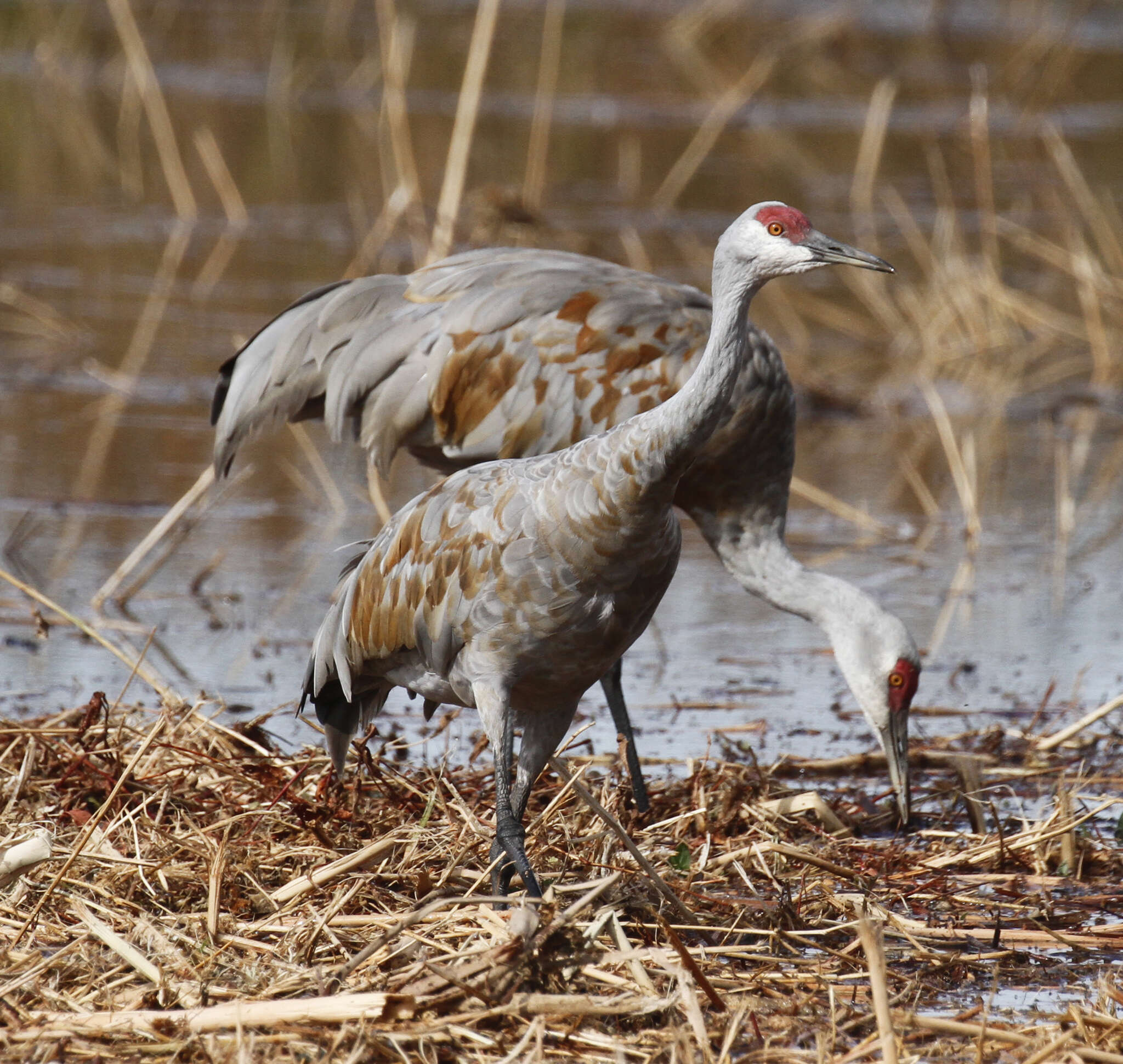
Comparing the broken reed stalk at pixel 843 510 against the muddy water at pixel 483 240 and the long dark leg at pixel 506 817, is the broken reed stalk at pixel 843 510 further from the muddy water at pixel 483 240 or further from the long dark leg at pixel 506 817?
the long dark leg at pixel 506 817

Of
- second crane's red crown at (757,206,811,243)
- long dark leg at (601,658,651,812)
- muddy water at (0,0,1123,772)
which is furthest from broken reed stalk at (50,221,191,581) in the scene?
second crane's red crown at (757,206,811,243)

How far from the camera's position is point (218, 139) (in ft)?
48.1

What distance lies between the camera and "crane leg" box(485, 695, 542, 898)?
415 cm

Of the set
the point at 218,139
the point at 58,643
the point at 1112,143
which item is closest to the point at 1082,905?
the point at 58,643

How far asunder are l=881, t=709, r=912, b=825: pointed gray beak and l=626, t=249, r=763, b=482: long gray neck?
1.44 meters

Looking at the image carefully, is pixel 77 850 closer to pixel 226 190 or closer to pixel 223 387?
pixel 223 387

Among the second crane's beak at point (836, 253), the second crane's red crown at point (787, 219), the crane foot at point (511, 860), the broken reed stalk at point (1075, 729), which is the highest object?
the second crane's red crown at point (787, 219)

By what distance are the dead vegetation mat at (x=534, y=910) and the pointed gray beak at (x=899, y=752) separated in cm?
10

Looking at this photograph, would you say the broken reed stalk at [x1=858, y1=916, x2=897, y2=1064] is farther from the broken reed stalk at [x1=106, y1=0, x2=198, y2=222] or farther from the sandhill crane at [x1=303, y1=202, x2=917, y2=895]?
the broken reed stalk at [x1=106, y1=0, x2=198, y2=222]

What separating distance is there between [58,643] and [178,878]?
87.2 inches

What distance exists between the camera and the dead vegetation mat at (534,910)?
3.46 meters

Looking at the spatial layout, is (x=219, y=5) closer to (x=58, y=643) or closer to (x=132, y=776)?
(x=58, y=643)

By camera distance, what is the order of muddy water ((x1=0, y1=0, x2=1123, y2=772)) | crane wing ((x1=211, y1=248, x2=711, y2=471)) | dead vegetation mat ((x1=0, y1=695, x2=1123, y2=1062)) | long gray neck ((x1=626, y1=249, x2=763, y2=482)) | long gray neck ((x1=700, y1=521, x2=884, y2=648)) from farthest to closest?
muddy water ((x1=0, y1=0, x2=1123, y2=772))
crane wing ((x1=211, y1=248, x2=711, y2=471))
long gray neck ((x1=700, y1=521, x2=884, y2=648))
long gray neck ((x1=626, y1=249, x2=763, y2=482))
dead vegetation mat ((x1=0, y1=695, x2=1123, y2=1062))

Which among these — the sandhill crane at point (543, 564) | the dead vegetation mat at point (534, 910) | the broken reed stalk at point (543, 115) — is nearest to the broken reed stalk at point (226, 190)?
the broken reed stalk at point (543, 115)
